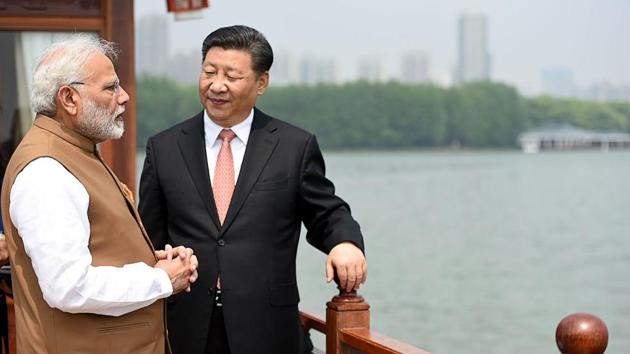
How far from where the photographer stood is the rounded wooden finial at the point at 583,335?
7.68 ft

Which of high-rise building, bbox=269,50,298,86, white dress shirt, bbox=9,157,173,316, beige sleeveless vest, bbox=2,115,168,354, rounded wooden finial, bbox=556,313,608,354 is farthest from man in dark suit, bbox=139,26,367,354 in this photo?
high-rise building, bbox=269,50,298,86

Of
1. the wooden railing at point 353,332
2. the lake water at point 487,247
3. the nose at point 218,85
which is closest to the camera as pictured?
the wooden railing at point 353,332

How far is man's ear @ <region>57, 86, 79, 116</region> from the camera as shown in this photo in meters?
2.48

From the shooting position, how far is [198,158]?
320cm

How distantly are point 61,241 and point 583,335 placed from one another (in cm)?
111

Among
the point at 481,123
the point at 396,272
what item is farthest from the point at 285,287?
the point at 481,123

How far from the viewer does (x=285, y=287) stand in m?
3.18

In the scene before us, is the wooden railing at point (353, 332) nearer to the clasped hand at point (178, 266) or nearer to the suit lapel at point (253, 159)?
the suit lapel at point (253, 159)

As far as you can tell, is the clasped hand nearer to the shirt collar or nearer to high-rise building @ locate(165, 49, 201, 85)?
the shirt collar

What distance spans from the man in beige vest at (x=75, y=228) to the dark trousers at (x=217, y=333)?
516mm

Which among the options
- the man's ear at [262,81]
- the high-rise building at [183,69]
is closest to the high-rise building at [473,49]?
the high-rise building at [183,69]

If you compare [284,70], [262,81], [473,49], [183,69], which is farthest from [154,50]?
[262,81]

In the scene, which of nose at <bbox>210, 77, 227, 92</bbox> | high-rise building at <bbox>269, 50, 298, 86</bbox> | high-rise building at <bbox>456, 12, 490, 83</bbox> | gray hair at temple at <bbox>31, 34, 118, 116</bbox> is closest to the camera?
gray hair at temple at <bbox>31, 34, 118, 116</bbox>

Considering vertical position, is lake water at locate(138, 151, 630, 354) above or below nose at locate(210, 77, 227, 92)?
below
